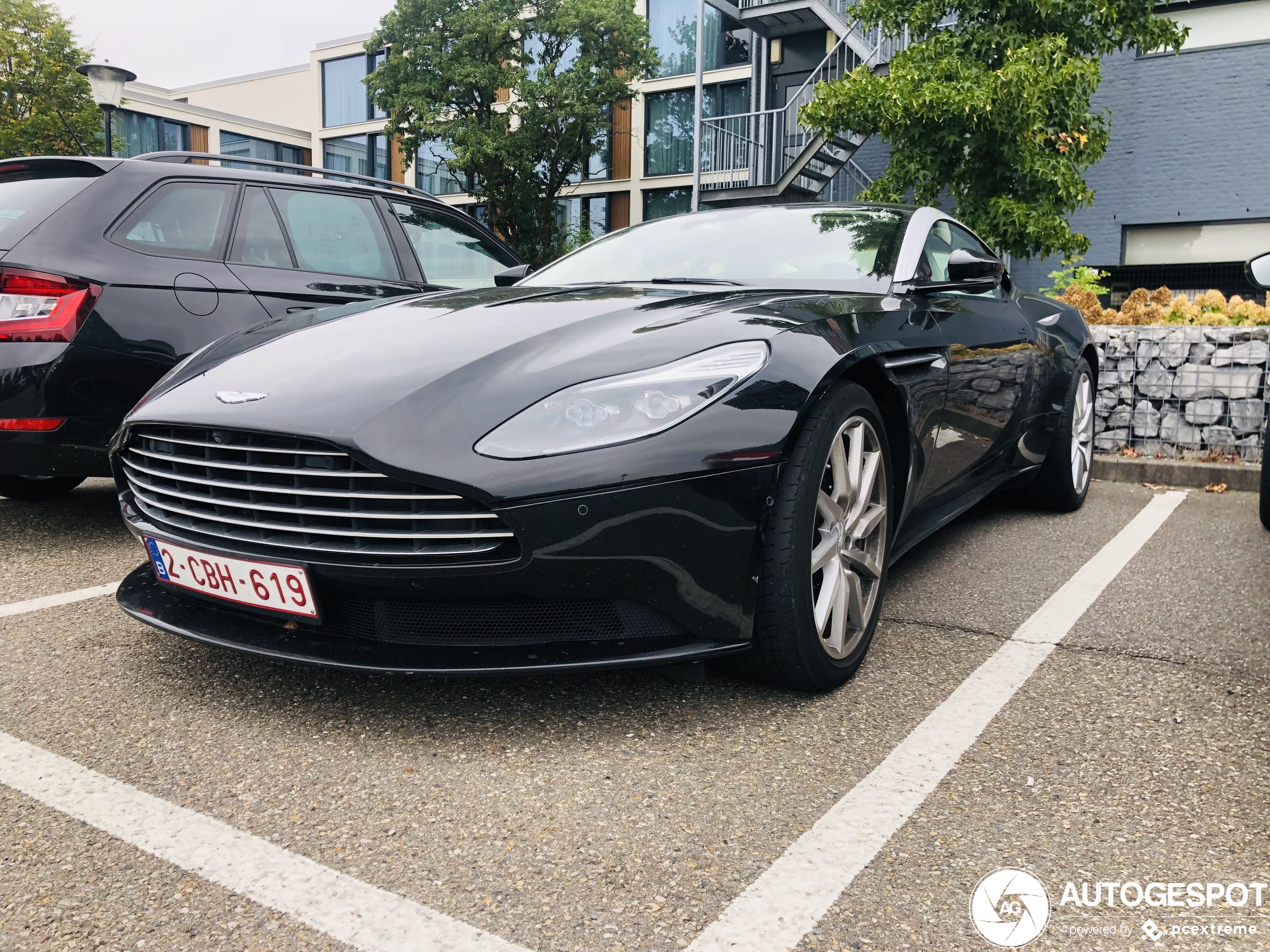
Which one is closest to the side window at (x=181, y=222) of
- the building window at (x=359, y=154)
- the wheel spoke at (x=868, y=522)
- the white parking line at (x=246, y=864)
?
the white parking line at (x=246, y=864)

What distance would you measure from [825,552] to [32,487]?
375cm

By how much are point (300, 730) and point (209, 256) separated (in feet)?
8.27

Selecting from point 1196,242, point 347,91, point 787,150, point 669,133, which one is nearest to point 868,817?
point 1196,242

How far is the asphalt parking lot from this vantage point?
1482 mm

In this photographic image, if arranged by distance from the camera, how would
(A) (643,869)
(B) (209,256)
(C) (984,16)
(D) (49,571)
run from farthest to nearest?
1. (C) (984,16)
2. (B) (209,256)
3. (D) (49,571)
4. (A) (643,869)

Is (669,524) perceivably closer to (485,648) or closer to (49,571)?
(485,648)

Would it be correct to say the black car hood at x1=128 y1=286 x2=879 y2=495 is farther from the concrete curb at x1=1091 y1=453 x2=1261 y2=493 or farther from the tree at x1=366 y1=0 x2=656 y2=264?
the tree at x1=366 y1=0 x2=656 y2=264

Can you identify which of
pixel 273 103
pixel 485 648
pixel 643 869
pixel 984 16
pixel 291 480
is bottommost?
pixel 643 869

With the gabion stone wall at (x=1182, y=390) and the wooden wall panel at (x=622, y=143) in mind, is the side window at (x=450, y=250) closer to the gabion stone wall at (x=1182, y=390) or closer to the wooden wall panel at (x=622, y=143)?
the gabion stone wall at (x=1182, y=390)

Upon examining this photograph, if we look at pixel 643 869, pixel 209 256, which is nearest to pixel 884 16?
pixel 209 256

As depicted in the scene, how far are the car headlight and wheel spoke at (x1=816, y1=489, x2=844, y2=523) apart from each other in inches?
14.0

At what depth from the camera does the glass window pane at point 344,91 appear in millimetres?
34344

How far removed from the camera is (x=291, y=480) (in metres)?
2.02

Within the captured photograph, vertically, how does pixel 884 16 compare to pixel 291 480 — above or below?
above
